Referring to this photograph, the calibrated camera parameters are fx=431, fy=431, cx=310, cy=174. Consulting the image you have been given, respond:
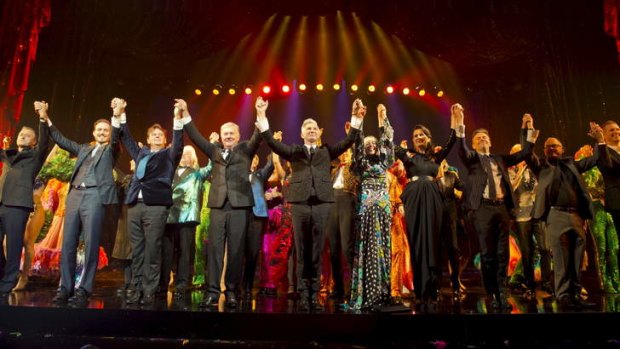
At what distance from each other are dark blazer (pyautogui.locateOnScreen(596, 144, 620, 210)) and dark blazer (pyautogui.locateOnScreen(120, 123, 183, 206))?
176 inches

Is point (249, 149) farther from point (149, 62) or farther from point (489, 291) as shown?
point (149, 62)

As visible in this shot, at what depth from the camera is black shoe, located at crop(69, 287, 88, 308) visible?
12.5 ft

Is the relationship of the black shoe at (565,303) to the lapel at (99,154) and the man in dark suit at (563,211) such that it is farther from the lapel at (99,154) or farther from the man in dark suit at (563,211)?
the lapel at (99,154)

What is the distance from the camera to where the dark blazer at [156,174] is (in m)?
4.09

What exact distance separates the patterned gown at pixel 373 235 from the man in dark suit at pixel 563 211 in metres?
1.74

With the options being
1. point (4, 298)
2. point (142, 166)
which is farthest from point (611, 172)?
point (4, 298)

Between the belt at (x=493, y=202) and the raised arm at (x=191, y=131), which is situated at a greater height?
the raised arm at (x=191, y=131)

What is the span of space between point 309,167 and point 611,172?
3.37 m

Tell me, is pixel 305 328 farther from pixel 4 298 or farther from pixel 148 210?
pixel 4 298

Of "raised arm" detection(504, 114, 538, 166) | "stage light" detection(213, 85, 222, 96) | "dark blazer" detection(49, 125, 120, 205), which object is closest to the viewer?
"dark blazer" detection(49, 125, 120, 205)

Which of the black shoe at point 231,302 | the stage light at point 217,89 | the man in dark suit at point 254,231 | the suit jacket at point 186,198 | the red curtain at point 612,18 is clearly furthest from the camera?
the stage light at point 217,89

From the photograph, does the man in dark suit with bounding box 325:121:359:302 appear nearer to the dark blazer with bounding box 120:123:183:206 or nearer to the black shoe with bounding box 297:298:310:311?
the black shoe with bounding box 297:298:310:311

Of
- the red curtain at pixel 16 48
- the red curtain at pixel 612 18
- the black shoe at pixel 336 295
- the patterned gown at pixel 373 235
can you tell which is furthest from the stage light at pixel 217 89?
the red curtain at pixel 612 18

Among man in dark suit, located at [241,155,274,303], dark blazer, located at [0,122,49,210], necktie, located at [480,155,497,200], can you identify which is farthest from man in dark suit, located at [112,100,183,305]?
necktie, located at [480,155,497,200]
